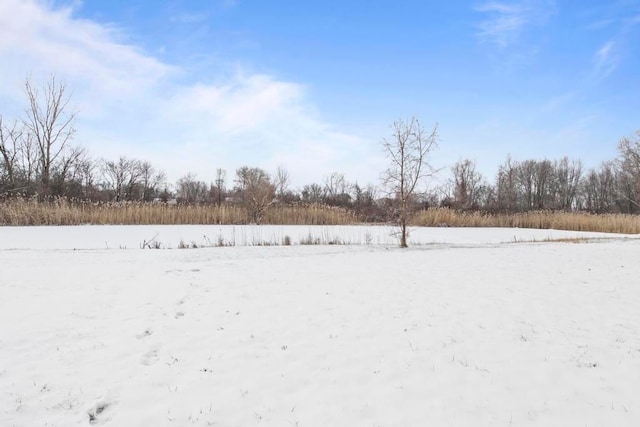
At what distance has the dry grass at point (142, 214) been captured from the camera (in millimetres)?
12328

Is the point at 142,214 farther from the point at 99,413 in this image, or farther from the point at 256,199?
the point at 99,413

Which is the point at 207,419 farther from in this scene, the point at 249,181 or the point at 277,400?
the point at 249,181

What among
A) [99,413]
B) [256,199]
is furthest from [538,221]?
[99,413]

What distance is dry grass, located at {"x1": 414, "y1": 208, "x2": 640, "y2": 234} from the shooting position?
16703 mm

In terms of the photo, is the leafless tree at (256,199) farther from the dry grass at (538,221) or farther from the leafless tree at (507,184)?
the leafless tree at (507,184)

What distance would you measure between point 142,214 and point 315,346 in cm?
1207

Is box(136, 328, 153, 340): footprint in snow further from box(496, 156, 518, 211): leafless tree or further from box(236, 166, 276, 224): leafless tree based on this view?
box(496, 156, 518, 211): leafless tree

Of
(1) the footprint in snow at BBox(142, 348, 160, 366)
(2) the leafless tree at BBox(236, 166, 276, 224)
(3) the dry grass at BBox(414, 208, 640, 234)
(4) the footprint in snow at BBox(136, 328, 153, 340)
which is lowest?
(1) the footprint in snow at BBox(142, 348, 160, 366)

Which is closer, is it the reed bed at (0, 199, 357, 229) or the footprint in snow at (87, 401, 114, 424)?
the footprint in snow at (87, 401, 114, 424)

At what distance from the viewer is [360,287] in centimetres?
522

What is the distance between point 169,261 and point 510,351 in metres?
5.83

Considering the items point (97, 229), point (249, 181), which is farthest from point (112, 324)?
point (249, 181)

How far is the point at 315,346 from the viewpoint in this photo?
3262 millimetres

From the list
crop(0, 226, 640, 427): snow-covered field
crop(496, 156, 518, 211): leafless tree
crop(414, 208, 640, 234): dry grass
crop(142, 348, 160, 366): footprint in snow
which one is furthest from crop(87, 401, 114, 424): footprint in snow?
crop(496, 156, 518, 211): leafless tree
